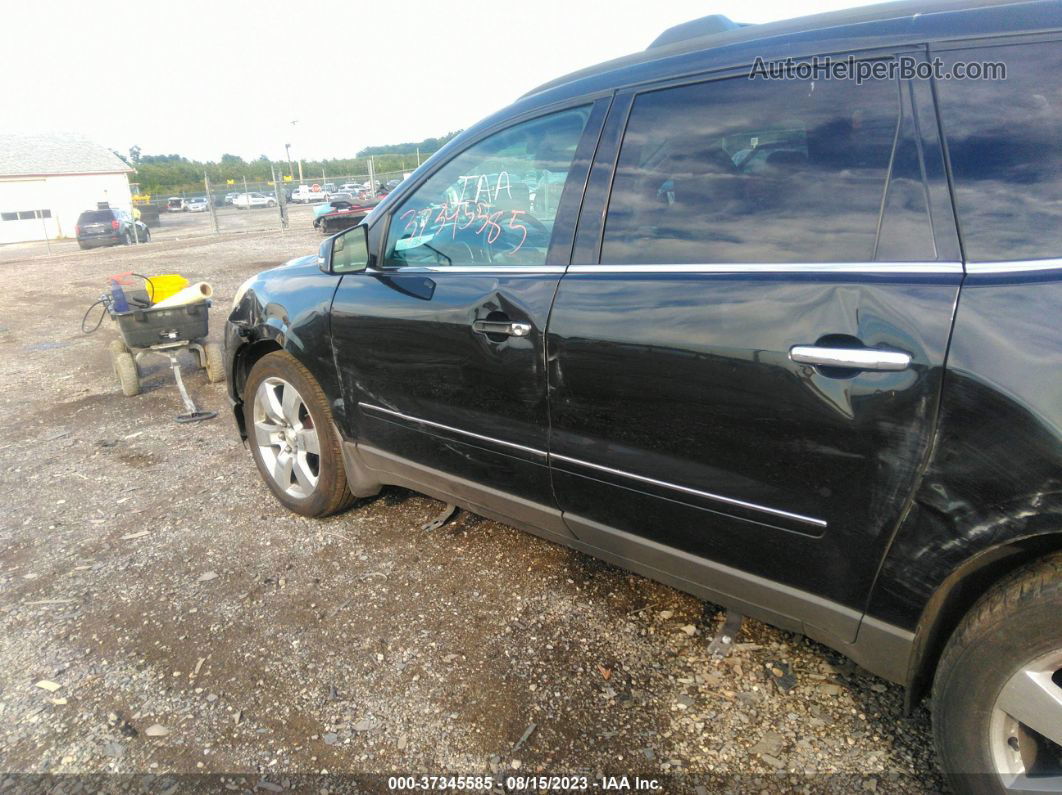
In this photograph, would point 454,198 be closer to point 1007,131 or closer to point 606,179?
point 606,179

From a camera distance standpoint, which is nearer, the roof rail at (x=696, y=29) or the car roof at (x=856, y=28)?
the car roof at (x=856, y=28)

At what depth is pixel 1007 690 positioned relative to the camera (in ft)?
5.02

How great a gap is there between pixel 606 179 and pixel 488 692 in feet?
5.68

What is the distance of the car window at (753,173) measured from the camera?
67.1 inches

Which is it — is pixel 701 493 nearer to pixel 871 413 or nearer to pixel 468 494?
pixel 871 413

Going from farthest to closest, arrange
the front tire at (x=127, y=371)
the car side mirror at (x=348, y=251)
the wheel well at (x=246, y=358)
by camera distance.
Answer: the front tire at (x=127, y=371)
the wheel well at (x=246, y=358)
the car side mirror at (x=348, y=251)

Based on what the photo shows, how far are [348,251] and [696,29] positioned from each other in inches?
65.2

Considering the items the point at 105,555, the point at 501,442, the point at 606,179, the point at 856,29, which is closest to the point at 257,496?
the point at 105,555

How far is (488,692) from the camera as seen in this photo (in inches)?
91.1

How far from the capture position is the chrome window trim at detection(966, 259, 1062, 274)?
1.43 m

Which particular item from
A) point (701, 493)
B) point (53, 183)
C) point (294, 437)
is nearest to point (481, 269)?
point (701, 493)

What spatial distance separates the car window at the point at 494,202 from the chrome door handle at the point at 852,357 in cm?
96

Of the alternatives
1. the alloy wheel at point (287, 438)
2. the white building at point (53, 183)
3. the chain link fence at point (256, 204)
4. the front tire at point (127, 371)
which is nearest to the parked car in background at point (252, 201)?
the chain link fence at point (256, 204)

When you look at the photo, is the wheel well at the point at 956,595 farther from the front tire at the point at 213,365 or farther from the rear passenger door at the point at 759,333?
the front tire at the point at 213,365
